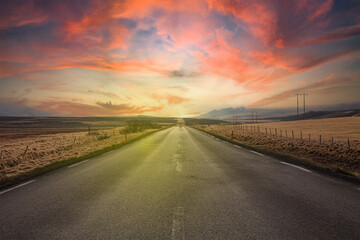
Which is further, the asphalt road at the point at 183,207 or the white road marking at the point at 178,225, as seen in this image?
the asphalt road at the point at 183,207

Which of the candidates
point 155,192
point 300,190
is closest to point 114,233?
point 155,192

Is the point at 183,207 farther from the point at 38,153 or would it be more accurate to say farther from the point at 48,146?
the point at 48,146

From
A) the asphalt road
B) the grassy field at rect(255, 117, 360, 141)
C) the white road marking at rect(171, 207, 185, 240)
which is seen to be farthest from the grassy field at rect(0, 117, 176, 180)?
the grassy field at rect(255, 117, 360, 141)

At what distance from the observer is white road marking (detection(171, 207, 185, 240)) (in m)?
2.66

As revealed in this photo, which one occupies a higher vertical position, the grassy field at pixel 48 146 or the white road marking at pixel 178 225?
the white road marking at pixel 178 225

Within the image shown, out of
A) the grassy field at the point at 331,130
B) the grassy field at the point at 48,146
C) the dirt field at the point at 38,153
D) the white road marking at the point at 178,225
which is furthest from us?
the grassy field at the point at 331,130

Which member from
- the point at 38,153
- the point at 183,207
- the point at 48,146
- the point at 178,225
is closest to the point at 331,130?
the point at 183,207

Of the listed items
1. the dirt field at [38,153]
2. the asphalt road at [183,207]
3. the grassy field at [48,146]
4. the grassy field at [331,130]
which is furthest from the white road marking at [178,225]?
the grassy field at [331,130]

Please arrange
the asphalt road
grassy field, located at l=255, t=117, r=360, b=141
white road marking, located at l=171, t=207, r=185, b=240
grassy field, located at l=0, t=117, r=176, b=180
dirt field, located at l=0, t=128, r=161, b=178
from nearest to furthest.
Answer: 1. white road marking, located at l=171, t=207, r=185, b=240
2. the asphalt road
3. dirt field, located at l=0, t=128, r=161, b=178
4. grassy field, located at l=0, t=117, r=176, b=180
5. grassy field, located at l=255, t=117, r=360, b=141

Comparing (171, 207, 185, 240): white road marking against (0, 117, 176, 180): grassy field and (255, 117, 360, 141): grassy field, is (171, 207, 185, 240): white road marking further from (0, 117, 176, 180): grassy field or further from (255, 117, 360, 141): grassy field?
(255, 117, 360, 141): grassy field

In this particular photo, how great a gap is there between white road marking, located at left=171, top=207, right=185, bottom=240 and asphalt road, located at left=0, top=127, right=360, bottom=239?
17 millimetres

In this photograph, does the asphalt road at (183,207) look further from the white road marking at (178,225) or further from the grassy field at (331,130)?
the grassy field at (331,130)

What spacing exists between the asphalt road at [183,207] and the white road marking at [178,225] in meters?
0.02

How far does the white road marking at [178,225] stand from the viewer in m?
2.66
